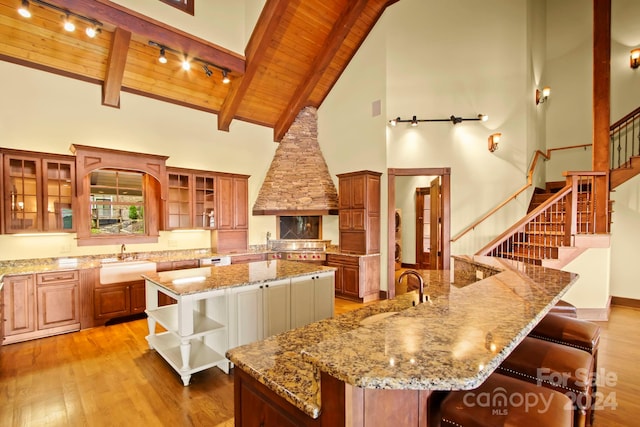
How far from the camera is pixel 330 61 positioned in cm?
582

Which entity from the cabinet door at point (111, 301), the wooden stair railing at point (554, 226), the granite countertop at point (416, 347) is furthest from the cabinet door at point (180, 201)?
the wooden stair railing at point (554, 226)

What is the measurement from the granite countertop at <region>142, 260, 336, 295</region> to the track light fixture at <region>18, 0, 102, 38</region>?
3.31 m

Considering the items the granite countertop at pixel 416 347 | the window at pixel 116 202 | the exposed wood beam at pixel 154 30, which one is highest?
the exposed wood beam at pixel 154 30

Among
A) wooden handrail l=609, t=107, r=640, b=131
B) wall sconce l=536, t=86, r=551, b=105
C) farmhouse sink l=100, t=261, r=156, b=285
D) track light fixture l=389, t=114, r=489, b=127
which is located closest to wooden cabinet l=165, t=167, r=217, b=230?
farmhouse sink l=100, t=261, r=156, b=285

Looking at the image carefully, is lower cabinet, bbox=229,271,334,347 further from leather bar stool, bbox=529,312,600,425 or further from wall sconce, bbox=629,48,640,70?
wall sconce, bbox=629,48,640,70

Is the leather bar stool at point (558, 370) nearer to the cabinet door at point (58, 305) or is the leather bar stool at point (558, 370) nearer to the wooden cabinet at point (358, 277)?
the wooden cabinet at point (358, 277)

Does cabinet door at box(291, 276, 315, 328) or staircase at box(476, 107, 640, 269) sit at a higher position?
staircase at box(476, 107, 640, 269)

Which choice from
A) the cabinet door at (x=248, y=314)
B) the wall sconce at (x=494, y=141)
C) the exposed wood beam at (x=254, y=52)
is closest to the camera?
the cabinet door at (x=248, y=314)

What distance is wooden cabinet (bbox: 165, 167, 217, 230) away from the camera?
17.4 ft

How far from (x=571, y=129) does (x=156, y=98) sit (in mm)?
8605

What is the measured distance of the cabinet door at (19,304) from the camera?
11.8 feet

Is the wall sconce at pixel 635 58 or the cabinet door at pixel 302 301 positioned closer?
the cabinet door at pixel 302 301

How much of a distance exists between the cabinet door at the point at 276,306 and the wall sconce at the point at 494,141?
4528 millimetres

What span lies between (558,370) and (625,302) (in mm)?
5174
